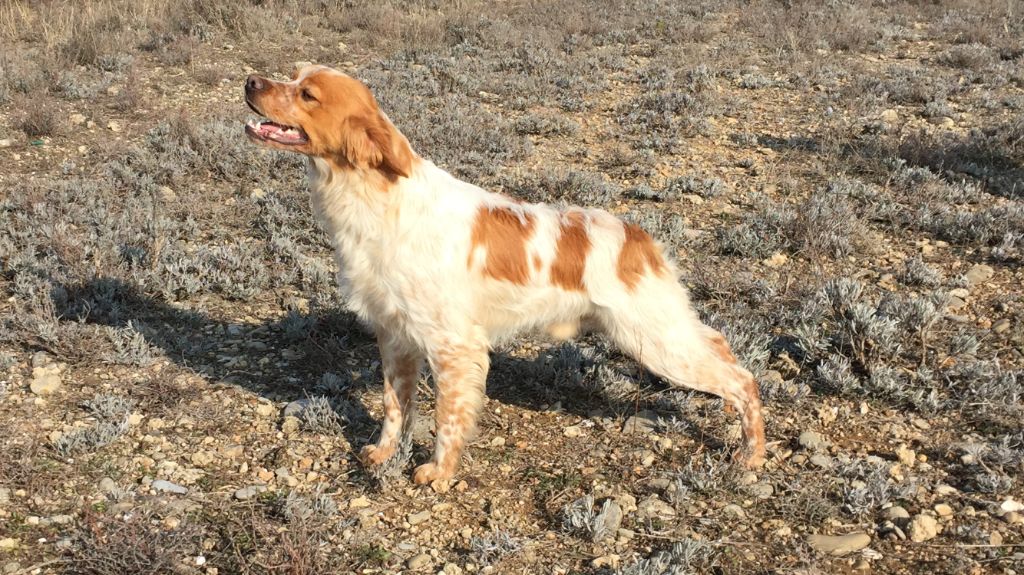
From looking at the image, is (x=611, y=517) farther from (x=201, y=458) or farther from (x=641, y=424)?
(x=201, y=458)

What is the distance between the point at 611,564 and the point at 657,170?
17.2ft

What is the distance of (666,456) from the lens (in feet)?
13.3

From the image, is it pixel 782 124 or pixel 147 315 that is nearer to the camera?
pixel 147 315

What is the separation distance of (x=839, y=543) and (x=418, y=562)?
1.79 metres

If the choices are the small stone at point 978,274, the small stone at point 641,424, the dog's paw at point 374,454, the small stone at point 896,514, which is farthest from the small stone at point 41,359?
the small stone at point 978,274

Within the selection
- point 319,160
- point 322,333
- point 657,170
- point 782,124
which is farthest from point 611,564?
point 782,124

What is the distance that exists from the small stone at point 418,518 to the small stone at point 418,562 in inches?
9.2

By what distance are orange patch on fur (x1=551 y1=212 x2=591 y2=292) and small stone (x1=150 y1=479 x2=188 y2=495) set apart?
6.50ft

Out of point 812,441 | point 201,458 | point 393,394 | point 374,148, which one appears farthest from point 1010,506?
point 201,458

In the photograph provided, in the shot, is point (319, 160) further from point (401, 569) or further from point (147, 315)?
point (147, 315)

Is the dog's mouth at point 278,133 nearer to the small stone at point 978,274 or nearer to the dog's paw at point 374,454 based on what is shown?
the dog's paw at point 374,454

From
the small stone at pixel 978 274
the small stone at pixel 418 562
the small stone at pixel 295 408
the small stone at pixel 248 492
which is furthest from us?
the small stone at pixel 978 274

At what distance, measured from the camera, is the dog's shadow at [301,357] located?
4.54 m

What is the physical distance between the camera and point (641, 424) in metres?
4.29
